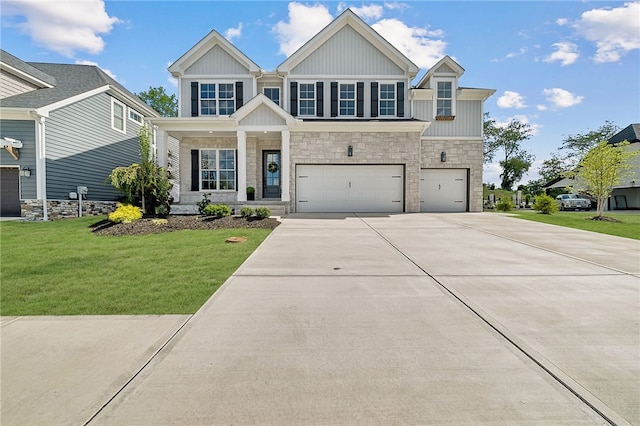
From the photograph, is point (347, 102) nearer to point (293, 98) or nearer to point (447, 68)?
point (293, 98)

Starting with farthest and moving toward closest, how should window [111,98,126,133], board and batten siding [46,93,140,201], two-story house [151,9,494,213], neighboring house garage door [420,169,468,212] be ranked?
window [111,98,126,133] → neighboring house garage door [420,169,468,212] → two-story house [151,9,494,213] → board and batten siding [46,93,140,201]

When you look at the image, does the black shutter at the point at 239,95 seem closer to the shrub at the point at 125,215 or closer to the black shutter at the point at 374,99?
the black shutter at the point at 374,99

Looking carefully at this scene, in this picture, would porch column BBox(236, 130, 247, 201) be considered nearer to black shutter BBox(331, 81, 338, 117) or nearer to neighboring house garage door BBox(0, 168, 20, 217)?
black shutter BBox(331, 81, 338, 117)

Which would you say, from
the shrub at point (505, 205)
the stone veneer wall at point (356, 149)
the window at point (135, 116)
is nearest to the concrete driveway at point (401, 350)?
the stone veneer wall at point (356, 149)

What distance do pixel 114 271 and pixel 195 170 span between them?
36.7 ft

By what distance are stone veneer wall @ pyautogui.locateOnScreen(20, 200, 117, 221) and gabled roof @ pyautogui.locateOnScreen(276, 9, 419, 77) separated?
11216 millimetres

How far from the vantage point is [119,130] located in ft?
55.8

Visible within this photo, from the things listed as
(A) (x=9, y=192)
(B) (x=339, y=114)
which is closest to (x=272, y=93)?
(B) (x=339, y=114)

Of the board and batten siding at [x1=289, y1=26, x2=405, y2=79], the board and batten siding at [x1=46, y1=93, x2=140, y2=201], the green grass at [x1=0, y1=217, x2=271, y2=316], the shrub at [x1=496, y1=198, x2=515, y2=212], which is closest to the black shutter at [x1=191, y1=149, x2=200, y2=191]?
the board and batten siding at [x1=46, y1=93, x2=140, y2=201]

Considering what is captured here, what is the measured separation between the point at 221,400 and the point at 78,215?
15558 millimetres

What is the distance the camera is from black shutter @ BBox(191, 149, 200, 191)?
15383 mm

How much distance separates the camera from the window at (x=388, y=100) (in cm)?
1581

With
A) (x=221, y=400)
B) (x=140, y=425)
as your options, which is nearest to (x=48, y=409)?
(x=140, y=425)

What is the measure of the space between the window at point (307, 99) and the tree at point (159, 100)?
2517cm
